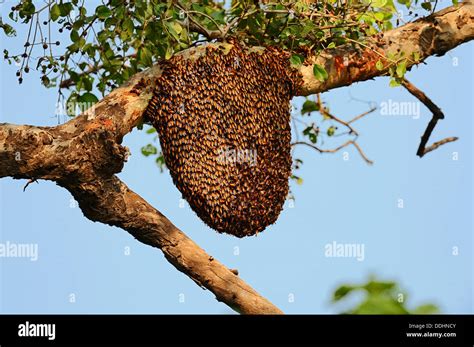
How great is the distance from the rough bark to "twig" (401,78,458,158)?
4.74 feet

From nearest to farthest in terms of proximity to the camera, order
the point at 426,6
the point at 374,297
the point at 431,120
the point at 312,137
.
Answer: the point at 374,297 < the point at 426,6 < the point at 431,120 < the point at 312,137

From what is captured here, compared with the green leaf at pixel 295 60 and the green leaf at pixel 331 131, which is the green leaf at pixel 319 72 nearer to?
the green leaf at pixel 295 60

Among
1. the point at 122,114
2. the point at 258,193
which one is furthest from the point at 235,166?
the point at 122,114

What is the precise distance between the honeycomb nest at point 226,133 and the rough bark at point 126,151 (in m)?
0.22

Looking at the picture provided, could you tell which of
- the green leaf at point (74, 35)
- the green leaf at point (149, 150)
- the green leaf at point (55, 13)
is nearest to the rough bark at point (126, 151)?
the green leaf at point (74, 35)

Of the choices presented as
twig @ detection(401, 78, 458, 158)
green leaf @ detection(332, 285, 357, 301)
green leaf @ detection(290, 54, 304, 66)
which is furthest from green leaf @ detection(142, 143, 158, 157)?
green leaf @ detection(332, 285, 357, 301)

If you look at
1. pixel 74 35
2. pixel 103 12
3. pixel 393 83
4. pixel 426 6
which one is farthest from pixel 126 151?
pixel 426 6

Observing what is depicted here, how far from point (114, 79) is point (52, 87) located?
1.87ft

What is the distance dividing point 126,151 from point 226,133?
0.91m

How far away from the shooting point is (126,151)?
7.42 m

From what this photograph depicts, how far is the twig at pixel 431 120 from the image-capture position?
420 inches

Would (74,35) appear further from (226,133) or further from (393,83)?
(393,83)

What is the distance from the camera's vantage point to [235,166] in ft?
26.0
